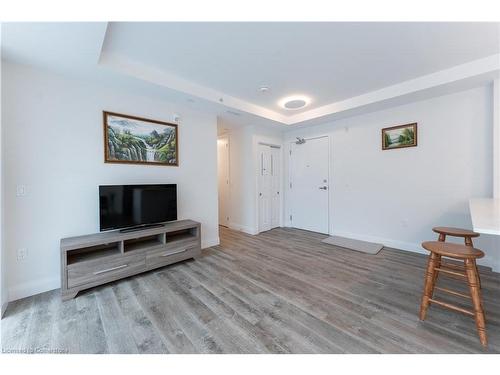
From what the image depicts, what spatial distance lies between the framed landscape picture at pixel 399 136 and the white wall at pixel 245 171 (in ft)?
7.14

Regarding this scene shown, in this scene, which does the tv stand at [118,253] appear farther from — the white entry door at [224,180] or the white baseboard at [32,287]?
the white entry door at [224,180]

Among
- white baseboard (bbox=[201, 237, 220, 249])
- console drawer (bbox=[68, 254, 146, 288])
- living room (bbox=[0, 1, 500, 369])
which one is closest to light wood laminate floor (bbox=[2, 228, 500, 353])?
living room (bbox=[0, 1, 500, 369])

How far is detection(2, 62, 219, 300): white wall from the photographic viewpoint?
2.00 meters

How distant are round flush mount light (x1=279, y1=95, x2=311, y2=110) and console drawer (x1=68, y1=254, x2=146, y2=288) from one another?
10.2 ft

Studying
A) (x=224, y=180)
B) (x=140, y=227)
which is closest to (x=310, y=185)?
(x=224, y=180)

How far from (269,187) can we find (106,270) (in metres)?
3.34

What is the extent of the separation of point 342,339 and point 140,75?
319 cm

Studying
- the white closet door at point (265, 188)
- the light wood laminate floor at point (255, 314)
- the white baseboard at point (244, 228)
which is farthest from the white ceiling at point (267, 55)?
the white baseboard at point (244, 228)

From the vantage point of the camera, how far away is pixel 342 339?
4.76ft

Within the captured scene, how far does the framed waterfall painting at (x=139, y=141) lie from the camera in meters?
2.52

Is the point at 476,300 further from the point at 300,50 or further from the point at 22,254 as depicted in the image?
the point at 22,254

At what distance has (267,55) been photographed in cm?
214
